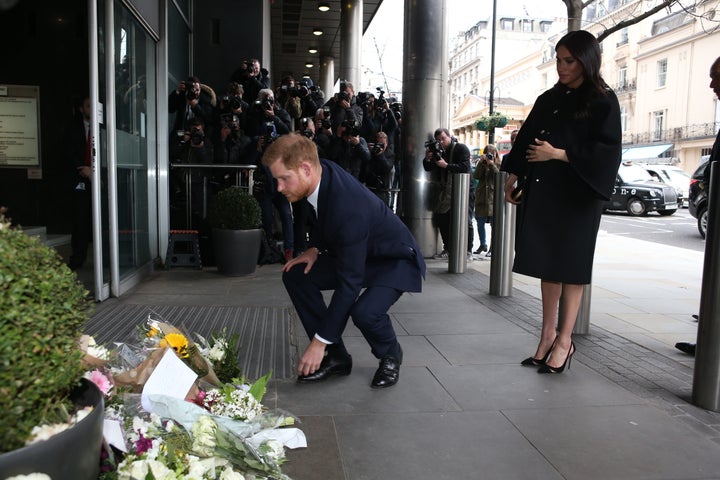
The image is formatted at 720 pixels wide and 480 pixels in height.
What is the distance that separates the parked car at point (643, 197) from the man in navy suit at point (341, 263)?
686 inches

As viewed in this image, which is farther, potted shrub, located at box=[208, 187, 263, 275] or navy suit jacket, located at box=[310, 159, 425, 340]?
potted shrub, located at box=[208, 187, 263, 275]

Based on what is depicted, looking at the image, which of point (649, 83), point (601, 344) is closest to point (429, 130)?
point (601, 344)

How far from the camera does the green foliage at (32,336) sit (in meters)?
1.40

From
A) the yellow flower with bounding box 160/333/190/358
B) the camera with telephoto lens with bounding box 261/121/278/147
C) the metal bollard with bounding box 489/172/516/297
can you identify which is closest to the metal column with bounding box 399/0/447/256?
the camera with telephoto lens with bounding box 261/121/278/147

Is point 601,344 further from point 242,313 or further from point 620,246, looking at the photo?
point 620,246

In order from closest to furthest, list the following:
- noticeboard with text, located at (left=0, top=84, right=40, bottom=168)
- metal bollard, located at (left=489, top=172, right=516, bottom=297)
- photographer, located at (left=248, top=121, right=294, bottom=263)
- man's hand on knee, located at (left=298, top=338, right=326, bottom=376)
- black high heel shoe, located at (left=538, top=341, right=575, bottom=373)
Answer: man's hand on knee, located at (left=298, top=338, right=326, bottom=376) → black high heel shoe, located at (left=538, top=341, right=575, bottom=373) → metal bollard, located at (left=489, top=172, right=516, bottom=297) → photographer, located at (left=248, top=121, right=294, bottom=263) → noticeboard with text, located at (left=0, top=84, right=40, bottom=168)

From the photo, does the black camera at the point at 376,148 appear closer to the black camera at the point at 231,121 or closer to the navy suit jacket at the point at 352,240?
the black camera at the point at 231,121

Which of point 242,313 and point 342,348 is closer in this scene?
point 342,348

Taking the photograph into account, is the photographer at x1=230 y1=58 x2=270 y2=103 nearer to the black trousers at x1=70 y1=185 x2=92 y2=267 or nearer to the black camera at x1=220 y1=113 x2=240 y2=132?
the black camera at x1=220 y1=113 x2=240 y2=132

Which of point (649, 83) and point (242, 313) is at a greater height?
point (649, 83)

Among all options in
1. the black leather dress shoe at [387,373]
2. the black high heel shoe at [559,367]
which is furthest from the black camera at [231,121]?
the black high heel shoe at [559,367]

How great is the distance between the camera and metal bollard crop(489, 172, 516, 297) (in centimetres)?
648

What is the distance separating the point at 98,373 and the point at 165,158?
6.49 metres

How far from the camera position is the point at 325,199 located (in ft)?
10.9
